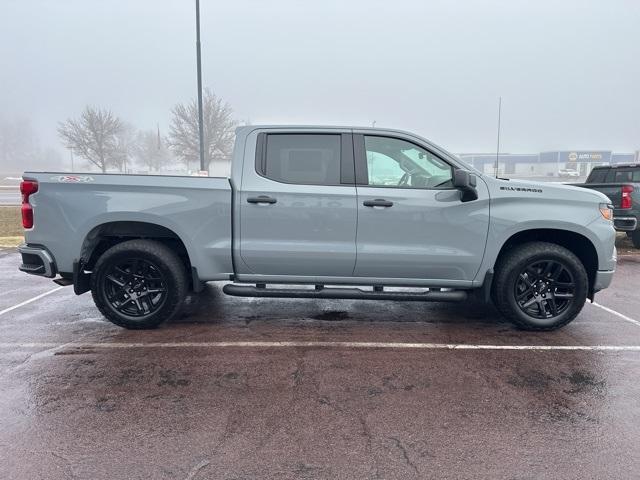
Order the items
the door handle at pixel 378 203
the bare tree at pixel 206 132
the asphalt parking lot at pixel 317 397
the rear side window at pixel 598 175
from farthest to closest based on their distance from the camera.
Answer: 1. the bare tree at pixel 206 132
2. the rear side window at pixel 598 175
3. the door handle at pixel 378 203
4. the asphalt parking lot at pixel 317 397

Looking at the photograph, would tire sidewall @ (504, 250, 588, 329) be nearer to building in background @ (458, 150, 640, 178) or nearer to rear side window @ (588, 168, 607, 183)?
rear side window @ (588, 168, 607, 183)

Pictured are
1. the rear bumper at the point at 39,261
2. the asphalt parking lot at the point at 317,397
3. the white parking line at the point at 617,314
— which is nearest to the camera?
the asphalt parking lot at the point at 317,397

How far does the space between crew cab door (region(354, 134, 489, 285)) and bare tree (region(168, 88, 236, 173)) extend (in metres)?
19.3

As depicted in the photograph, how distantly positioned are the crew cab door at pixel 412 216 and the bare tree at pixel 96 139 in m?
23.3

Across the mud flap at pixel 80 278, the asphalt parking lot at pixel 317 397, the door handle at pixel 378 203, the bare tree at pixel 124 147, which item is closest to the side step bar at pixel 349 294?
the asphalt parking lot at pixel 317 397

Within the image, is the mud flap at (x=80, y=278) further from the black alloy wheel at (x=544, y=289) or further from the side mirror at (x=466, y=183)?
the black alloy wheel at (x=544, y=289)

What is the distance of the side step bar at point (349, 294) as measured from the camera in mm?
4637

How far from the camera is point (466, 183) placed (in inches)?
168

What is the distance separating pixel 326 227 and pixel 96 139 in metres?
24.3

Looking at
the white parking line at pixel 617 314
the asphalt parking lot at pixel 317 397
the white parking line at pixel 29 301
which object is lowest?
the white parking line at pixel 29 301

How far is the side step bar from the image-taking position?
15.2 ft

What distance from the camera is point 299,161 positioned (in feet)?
15.3

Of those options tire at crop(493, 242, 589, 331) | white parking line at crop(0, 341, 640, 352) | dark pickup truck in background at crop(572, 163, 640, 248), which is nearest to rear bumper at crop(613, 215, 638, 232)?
dark pickup truck in background at crop(572, 163, 640, 248)

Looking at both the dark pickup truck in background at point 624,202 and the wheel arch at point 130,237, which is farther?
the dark pickup truck in background at point 624,202
